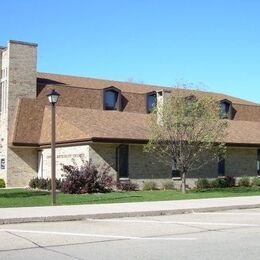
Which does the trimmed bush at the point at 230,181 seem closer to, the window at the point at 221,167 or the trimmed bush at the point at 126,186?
the window at the point at 221,167

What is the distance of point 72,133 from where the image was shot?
30.3 m

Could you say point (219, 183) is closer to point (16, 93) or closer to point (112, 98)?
point (112, 98)

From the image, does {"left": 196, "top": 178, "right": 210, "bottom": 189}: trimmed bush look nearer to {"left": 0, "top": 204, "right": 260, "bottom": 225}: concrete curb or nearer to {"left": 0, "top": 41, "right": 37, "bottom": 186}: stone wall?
{"left": 0, "top": 41, "right": 37, "bottom": 186}: stone wall

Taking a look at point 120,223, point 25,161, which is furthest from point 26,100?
point 120,223

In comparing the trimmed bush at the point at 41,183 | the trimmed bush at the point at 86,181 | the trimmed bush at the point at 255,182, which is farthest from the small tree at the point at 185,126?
the trimmed bush at the point at 255,182

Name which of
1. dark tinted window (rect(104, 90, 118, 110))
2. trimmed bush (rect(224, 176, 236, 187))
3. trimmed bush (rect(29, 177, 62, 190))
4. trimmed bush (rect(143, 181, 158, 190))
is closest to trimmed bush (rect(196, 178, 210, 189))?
trimmed bush (rect(224, 176, 236, 187))

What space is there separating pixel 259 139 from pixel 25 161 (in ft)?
51.4

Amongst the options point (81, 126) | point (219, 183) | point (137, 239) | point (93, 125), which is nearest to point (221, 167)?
point (219, 183)

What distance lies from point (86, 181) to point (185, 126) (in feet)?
18.6

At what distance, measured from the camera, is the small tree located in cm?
2667

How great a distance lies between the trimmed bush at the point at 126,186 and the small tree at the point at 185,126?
2540 millimetres

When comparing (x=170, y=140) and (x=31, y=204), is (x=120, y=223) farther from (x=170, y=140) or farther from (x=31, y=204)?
(x=170, y=140)

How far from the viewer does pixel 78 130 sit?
97.7 ft

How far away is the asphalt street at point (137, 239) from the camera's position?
9516 mm
